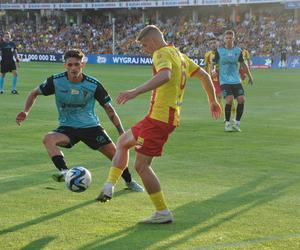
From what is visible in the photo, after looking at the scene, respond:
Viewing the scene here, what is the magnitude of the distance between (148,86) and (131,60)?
154ft

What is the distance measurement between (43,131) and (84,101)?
19.5ft

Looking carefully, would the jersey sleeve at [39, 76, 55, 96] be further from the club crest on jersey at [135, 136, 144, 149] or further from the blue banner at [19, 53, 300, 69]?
the blue banner at [19, 53, 300, 69]

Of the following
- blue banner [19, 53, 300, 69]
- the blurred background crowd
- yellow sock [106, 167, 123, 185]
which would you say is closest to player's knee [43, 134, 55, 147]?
yellow sock [106, 167, 123, 185]

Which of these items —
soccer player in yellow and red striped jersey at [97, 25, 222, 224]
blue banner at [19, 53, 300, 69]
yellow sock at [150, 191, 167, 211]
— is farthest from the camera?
blue banner at [19, 53, 300, 69]

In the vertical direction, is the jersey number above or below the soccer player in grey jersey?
above

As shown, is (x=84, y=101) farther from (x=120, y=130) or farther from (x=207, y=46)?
(x=207, y=46)

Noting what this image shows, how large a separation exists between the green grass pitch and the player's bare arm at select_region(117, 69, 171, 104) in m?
1.33

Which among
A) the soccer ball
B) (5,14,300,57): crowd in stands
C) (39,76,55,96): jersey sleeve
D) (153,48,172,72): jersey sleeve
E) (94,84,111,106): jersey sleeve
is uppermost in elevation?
(153,48,172,72): jersey sleeve

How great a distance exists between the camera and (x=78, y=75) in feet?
25.4

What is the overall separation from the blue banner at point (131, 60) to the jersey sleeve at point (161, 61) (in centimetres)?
3848

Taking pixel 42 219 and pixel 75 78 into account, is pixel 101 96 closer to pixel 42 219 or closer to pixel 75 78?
pixel 75 78

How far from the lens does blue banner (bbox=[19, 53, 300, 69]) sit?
4612 centimetres

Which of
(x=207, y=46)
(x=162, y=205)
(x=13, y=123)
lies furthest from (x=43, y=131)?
(x=207, y=46)

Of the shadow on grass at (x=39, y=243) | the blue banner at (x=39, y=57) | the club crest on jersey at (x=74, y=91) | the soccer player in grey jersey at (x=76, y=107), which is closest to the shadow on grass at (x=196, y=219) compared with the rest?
the shadow on grass at (x=39, y=243)
